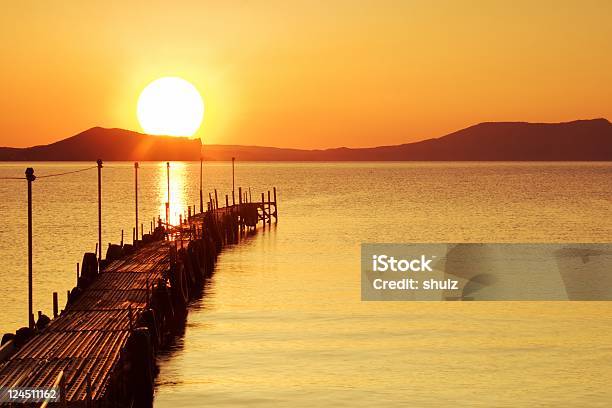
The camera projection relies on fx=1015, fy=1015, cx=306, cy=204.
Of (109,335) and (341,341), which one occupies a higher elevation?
(109,335)

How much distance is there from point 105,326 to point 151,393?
4.96 metres

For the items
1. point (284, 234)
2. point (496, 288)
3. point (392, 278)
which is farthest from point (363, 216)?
point (496, 288)

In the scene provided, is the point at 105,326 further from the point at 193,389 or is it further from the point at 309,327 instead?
the point at 309,327

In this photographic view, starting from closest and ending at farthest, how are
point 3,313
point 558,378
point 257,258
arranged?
point 558,378
point 3,313
point 257,258

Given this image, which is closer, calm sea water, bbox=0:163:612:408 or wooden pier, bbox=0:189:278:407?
wooden pier, bbox=0:189:278:407

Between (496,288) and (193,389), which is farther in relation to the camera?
(496,288)

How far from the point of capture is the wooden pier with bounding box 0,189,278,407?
2348cm

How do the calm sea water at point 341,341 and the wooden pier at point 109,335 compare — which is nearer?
the wooden pier at point 109,335

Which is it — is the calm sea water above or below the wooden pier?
below

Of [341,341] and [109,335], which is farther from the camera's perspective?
[341,341]

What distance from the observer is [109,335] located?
2908cm

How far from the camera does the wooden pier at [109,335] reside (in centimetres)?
2348

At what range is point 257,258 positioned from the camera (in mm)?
72500

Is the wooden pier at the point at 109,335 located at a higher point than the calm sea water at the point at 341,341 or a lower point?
higher
